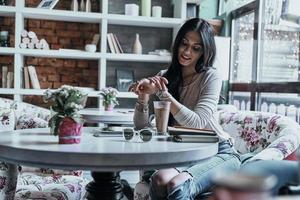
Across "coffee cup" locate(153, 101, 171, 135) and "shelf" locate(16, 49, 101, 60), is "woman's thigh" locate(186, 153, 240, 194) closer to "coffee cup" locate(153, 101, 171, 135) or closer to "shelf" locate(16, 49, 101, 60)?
"coffee cup" locate(153, 101, 171, 135)

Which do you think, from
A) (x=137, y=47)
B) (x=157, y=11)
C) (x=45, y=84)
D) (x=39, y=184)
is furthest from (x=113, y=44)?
(x=39, y=184)

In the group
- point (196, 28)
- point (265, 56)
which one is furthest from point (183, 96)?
point (265, 56)

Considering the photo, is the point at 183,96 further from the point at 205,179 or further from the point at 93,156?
the point at 93,156

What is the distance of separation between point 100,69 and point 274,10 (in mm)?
1890

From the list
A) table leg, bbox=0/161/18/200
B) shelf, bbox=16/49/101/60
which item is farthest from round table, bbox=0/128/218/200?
A: shelf, bbox=16/49/101/60

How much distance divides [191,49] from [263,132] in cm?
70

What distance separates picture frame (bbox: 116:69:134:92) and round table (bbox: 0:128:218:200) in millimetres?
2889

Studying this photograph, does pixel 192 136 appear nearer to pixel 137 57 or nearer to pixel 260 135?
pixel 260 135

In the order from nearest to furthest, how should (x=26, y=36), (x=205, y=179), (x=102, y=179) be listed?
(x=102, y=179), (x=205, y=179), (x=26, y=36)

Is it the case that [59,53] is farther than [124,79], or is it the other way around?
[124,79]

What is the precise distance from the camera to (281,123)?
2.07 metres

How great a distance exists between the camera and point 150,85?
1.68 m

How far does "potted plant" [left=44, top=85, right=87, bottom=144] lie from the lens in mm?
1265

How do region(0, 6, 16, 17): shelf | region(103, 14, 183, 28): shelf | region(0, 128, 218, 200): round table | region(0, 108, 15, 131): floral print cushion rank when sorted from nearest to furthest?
region(0, 128, 218, 200): round table, region(0, 108, 15, 131): floral print cushion, region(0, 6, 16, 17): shelf, region(103, 14, 183, 28): shelf
